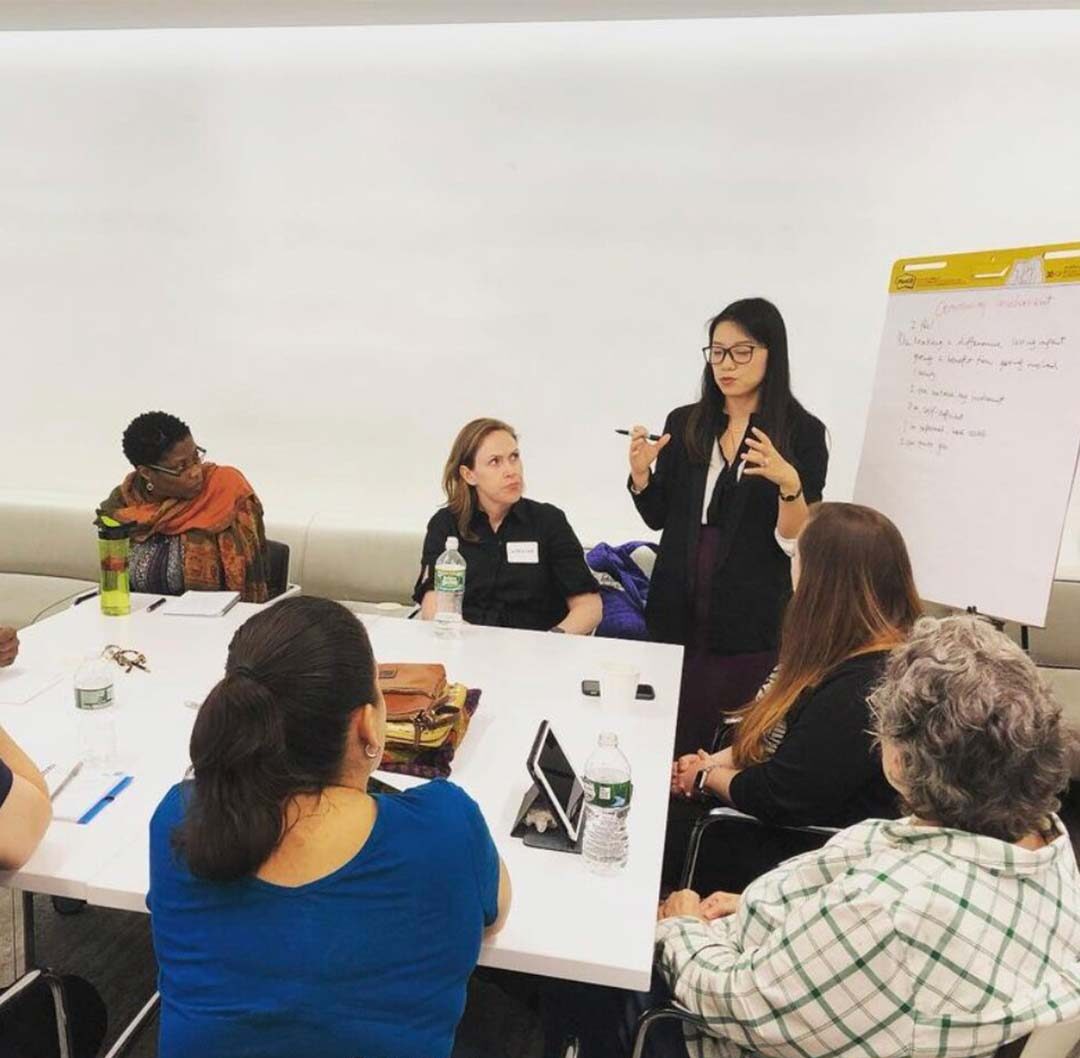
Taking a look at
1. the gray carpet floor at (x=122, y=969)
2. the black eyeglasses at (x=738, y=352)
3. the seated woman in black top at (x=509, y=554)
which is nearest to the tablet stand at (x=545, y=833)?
the gray carpet floor at (x=122, y=969)

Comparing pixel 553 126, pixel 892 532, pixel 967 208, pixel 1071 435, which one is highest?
pixel 553 126

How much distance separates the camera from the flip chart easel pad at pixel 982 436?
2469 mm

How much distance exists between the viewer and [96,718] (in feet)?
6.34

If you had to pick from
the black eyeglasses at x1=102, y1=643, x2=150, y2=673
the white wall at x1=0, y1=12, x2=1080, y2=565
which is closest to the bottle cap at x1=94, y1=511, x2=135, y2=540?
the black eyeglasses at x1=102, y1=643, x2=150, y2=673

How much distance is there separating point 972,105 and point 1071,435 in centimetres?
190

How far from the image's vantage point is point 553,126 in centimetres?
398

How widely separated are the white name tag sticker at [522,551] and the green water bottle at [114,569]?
118cm

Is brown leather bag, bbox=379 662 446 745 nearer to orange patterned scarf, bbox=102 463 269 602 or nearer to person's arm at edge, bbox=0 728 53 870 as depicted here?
person's arm at edge, bbox=0 728 53 870

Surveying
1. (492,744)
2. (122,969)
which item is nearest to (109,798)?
(492,744)

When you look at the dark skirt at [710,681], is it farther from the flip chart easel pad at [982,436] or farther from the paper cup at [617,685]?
the flip chart easel pad at [982,436]

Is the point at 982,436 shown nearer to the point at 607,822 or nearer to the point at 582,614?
the point at 582,614

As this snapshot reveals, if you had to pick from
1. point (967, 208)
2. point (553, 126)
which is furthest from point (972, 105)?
point (553, 126)

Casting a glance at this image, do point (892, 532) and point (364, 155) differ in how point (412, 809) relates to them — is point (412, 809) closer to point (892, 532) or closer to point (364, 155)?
point (892, 532)

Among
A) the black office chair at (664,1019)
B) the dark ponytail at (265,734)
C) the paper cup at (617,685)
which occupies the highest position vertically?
the dark ponytail at (265,734)
